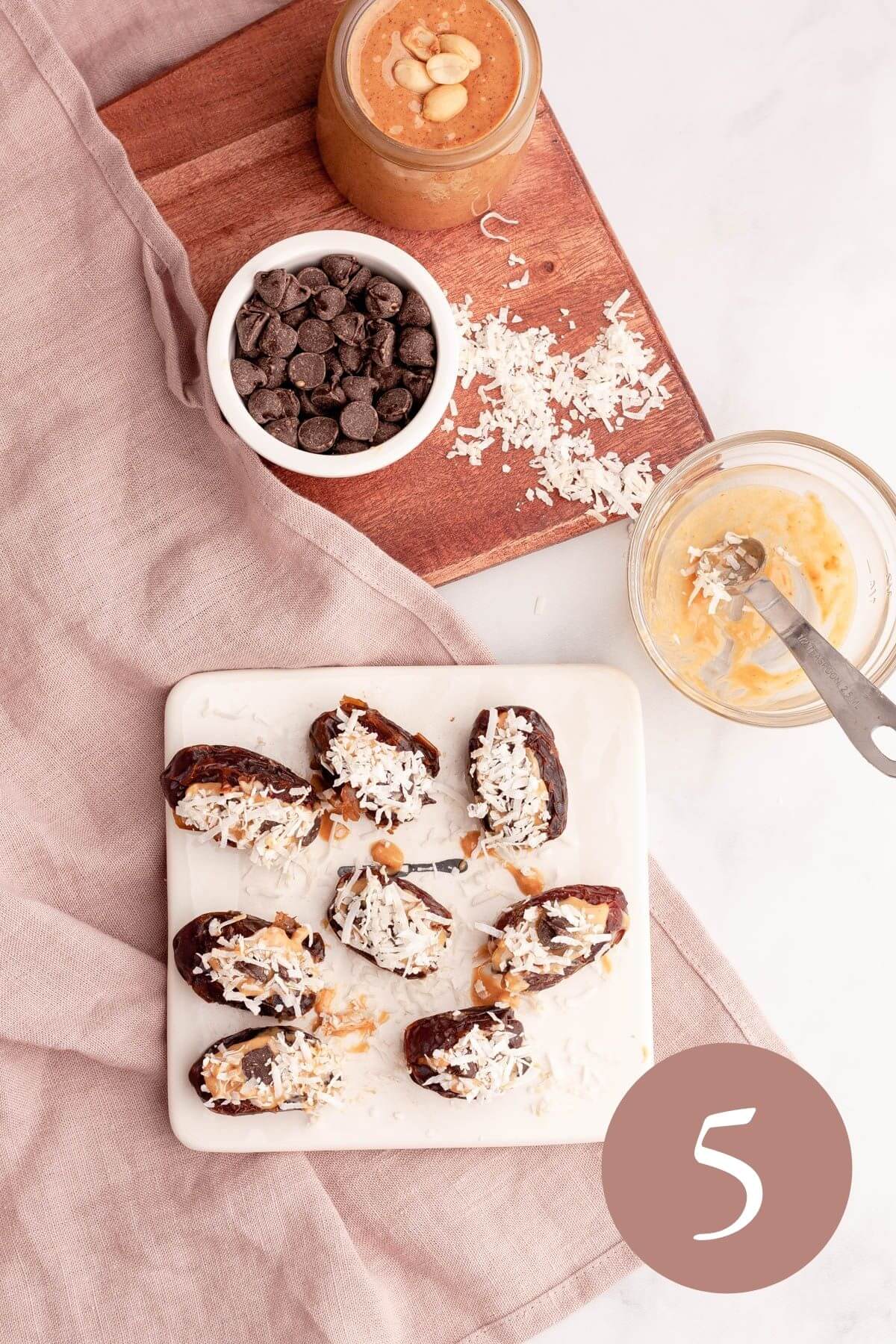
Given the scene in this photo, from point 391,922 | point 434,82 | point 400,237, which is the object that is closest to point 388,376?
point 400,237

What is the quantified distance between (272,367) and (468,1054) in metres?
0.94

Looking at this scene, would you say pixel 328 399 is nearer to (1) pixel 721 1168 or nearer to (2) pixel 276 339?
(2) pixel 276 339

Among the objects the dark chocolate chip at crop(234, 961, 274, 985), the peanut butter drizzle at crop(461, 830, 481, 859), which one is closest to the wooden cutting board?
the peanut butter drizzle at crop(461, 830, 481, 859)

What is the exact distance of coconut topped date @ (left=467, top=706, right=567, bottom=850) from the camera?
5.13ft

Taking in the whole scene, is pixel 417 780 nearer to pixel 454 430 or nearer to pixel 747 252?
pixel 454 430

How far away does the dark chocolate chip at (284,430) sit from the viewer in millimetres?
1541

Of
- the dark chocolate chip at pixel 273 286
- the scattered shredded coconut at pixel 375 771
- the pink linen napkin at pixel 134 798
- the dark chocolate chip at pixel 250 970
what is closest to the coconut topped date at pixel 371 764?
the scattered shredded coconut at pixel 375 771

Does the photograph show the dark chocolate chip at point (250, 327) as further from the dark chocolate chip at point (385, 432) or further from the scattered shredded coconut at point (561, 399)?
the scattered shredded coconut at point (561, 399)

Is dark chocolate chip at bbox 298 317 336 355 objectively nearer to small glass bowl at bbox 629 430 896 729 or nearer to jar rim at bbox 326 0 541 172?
jar rim at bbox 326 0 541 172

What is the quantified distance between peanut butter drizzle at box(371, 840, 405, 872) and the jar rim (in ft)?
2.94

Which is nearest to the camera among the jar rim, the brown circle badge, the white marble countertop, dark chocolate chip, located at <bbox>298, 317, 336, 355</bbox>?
the jar rim

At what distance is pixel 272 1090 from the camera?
153 cm

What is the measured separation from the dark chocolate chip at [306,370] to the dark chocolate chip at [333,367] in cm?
1

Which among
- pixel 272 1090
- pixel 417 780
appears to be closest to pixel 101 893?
pixel 272 1090
